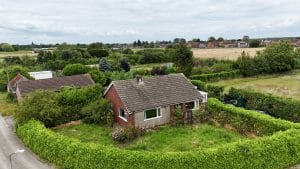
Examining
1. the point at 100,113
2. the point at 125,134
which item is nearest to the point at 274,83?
the point at 100,113

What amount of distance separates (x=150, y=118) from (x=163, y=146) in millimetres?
5408

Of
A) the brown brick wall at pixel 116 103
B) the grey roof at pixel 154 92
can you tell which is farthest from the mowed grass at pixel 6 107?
the grey roof at pixel 154 92

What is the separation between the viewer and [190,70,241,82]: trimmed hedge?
55688 mm

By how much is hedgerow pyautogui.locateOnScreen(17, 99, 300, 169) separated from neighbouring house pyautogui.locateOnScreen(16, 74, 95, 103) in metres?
19.8

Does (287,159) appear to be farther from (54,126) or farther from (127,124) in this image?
(54,126)

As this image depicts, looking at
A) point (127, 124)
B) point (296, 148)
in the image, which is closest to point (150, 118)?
point (127, 124)

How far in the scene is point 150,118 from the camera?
95.5ft

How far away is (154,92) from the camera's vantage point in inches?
1192

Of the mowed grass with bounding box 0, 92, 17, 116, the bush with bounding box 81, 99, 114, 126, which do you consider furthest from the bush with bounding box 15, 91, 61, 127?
the mowed grass with bounding box 0, 92, 17, 116

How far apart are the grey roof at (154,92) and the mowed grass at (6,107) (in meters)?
13.1

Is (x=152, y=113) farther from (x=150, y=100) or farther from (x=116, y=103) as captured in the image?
(x=116, y=103)

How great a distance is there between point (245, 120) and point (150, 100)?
8864mm

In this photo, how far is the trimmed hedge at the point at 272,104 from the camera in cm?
2975

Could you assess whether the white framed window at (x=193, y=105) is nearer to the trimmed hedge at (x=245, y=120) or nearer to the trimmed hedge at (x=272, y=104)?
the trimmed hedge at (x=245, y=120)
